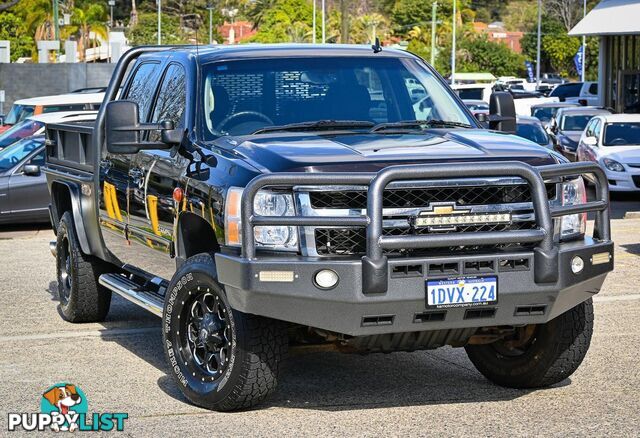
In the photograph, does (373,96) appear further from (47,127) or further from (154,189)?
(47,127)

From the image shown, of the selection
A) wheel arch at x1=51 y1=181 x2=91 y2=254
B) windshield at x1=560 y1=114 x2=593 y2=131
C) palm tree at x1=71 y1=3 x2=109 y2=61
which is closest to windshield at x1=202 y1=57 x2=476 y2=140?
wheel arch at x1=51 y1=181 x2=91 y2=254

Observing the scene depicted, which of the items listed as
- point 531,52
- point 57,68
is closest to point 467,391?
point 57,68

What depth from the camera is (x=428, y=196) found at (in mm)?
6738

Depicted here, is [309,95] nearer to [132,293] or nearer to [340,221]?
[132,293]

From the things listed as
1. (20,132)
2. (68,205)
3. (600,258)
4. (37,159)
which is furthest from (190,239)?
(20,132)

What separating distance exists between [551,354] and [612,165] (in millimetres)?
15835

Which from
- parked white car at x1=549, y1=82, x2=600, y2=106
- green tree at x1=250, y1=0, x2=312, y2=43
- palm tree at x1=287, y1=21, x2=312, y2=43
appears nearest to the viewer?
parked white car at x1=549, y1=82, x2=600, y2=106

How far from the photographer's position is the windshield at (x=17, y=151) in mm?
18312

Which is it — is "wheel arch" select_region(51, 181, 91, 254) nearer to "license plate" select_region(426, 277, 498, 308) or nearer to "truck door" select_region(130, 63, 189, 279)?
"truck door" select_region(130, 63, 189, 279)

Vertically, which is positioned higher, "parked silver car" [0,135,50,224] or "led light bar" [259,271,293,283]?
"led light bar" [259,271,293,283]

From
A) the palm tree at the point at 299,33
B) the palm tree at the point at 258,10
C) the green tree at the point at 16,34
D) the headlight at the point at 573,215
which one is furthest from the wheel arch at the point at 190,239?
the palm tree at the point at 258,10

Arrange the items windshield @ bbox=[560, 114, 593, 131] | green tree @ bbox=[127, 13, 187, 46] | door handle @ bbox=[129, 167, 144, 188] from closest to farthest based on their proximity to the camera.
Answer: door handle @ bbox=[129, 167, 144, 188] → windshield @ bbox=[560, 114, 593, 131] → green tree @ bbox=[127, 13, 187, 46]

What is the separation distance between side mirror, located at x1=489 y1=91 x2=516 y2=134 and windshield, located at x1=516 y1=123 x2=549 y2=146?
16404mm

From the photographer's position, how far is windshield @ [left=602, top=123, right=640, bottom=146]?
78.3 ft
